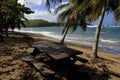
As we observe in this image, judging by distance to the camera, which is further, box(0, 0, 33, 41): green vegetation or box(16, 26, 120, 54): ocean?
box(16, 26, 120, 54): ocean

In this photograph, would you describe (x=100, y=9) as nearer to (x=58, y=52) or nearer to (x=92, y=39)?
(x=58, y=52)

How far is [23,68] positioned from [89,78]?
248 cm

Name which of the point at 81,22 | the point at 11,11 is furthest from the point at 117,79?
the point at 81,22

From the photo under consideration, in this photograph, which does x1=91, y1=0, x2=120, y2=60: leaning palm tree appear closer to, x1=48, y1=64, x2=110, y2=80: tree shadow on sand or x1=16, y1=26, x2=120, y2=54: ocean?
x1=48, y1=64, x2=110, y2=80: tree shadow on sand

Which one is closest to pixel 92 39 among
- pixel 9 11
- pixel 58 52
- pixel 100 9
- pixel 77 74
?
pixel 9 11

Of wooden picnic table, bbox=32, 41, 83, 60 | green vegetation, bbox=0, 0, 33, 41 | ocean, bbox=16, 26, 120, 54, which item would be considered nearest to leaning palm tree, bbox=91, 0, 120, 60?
wooden picnic table, bbox=32, 41, 83, 60

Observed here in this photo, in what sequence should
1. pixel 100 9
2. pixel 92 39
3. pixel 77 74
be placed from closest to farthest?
pixel 77 74 < pixel 100 9 < pixel 92 39

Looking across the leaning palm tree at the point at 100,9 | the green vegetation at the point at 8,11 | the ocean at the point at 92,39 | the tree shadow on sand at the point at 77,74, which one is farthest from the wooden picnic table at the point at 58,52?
the ocean at the point at 92,39

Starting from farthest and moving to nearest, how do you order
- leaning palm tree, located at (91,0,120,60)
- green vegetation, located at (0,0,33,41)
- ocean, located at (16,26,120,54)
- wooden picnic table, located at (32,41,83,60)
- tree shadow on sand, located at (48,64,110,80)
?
1. ocean, located at (16,26,120,54)
2. green vegetation, located at (0,0,33,41)
3. leaning palm tree, located at (91,0,120,60)
4. tree shadow on sand, located at (48,64,110,80)
5. wooden picnic table, located at (32,41,83,60)

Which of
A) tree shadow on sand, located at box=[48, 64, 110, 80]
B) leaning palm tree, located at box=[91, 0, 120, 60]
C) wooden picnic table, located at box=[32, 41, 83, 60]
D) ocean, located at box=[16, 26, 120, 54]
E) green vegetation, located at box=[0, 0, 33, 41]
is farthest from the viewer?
ocean, located at box=[16, 26, 120, 54]

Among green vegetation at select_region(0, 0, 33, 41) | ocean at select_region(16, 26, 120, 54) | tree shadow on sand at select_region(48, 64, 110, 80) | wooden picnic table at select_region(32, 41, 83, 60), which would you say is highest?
green vegetation at select_region(0, 0, 33, 41)

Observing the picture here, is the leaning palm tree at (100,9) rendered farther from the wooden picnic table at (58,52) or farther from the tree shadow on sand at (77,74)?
the wooden picnic table at (58,52)

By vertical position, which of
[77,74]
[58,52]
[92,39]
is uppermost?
[58,52]

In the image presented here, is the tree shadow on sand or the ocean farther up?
the tree shadow on sand
